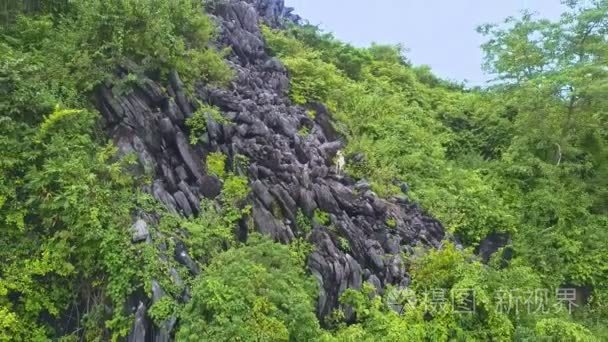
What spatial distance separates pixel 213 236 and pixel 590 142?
1188 centimetres

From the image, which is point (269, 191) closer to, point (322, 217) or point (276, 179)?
point (276, 179)

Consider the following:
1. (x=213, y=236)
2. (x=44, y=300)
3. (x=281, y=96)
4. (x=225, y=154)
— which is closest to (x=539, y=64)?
(x=281, y=96)

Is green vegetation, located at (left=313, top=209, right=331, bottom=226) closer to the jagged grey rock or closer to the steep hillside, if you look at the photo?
the steep hillside

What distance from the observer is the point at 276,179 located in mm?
9477

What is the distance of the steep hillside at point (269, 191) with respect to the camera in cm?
670

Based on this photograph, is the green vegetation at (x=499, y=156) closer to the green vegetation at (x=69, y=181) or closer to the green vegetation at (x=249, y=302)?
the green vegetation at (x=249, y=302)

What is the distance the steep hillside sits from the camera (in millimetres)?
6699

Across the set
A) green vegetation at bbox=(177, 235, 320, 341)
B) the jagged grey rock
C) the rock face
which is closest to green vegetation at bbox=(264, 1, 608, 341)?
the rock face

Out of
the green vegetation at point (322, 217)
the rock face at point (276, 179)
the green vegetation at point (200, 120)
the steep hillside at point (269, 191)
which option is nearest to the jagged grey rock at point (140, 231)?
the steep hillside at point (269, 191)

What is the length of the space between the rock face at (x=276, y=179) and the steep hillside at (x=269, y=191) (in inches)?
1.6

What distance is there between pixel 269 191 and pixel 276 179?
1.63 ft

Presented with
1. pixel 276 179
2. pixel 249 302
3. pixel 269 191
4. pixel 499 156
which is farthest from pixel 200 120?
pixel 499 156

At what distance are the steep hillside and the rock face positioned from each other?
0.14 feet

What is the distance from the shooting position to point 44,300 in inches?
259
